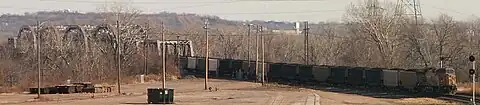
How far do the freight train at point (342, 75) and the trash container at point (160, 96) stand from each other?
20266mm

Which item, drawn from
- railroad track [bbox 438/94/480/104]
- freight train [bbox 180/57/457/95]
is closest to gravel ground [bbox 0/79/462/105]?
railroad track [bbox 438/94/480/104]

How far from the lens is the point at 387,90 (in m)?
61.1

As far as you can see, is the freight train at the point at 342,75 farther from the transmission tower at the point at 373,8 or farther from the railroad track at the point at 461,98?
the transmission tower at the point at 373,8

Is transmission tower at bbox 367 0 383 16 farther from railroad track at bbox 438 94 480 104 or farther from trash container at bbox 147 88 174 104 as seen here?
trash container at bbox 147 88 174 104

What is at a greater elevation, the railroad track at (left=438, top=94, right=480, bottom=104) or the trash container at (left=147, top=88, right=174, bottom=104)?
the trash container at (left=147, top=88, right=174, bottom=104)

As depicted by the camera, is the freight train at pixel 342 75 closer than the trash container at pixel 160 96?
No

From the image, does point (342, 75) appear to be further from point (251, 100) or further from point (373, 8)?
point (373, 8)

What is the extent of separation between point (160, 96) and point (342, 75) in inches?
1057

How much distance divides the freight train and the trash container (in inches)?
798

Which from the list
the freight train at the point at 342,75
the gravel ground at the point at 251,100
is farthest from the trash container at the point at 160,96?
the freight train at the point at 342,75

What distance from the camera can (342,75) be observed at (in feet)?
230

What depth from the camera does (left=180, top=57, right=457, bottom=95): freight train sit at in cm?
5653

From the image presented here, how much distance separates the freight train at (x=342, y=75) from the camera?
56531mm

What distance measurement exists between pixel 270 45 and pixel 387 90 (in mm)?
81131
